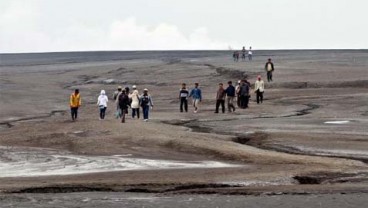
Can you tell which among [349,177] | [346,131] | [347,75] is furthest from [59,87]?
[349,177]

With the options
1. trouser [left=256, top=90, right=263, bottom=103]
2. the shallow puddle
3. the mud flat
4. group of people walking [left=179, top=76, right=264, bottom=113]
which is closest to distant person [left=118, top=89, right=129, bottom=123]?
the mud flat

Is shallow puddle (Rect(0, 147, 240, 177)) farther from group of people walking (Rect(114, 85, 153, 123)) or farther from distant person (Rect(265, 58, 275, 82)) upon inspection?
distant person (Rect(265, 58, 275, 82))

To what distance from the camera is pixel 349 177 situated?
17500 mm

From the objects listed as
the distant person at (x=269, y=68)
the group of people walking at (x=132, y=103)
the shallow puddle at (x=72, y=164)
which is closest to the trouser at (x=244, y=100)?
the group of people walking at (x=132, y=103)

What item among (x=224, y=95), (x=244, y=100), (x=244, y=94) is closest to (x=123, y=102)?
(x=224, y=95)

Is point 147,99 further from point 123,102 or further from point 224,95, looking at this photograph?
point 224,95

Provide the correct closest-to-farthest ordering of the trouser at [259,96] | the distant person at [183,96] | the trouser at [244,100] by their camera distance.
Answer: the distant person at [183,96], the trouser at [244,100], the trouser at [259,96]

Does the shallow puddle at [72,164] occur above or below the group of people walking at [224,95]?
below

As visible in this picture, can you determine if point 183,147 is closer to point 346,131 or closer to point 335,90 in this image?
point 346,131

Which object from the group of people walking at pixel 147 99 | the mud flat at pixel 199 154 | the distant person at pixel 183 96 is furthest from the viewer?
the distant person at pixel 183 96

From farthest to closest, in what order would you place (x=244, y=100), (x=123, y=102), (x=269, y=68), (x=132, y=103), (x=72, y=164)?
(x=269, y=68), (x=244, y=100), (x=132, y=103), (x=123, y=102), (x=72, y=164)

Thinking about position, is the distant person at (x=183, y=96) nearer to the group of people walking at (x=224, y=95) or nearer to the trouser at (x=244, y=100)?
the group of people walking at (x=224, y=95)

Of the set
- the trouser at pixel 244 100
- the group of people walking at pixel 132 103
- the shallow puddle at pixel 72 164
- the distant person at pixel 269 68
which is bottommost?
the shallow puddle at pixel 72 164

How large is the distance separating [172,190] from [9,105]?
108ft
